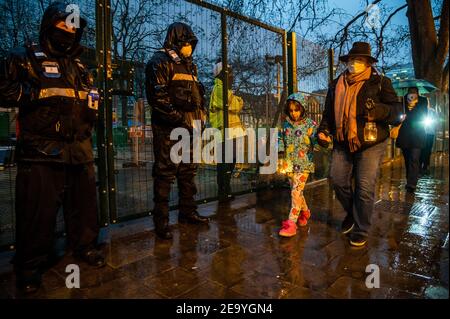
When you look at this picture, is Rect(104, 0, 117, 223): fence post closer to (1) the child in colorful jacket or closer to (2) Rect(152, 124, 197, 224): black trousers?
(2) Rect(152, 124, 197, 224): black trousers

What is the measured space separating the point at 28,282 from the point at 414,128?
6.62 m

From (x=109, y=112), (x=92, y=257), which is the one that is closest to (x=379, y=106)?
(x=109, y=112)

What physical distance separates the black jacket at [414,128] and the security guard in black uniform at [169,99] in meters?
4.60

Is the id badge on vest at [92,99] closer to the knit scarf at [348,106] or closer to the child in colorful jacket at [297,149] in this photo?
the child in colorful jacket at [297,149]

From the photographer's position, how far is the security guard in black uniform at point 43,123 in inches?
97.1

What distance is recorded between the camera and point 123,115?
3924mm

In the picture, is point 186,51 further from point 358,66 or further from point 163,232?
point 163,232

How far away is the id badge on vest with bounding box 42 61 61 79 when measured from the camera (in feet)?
8.28

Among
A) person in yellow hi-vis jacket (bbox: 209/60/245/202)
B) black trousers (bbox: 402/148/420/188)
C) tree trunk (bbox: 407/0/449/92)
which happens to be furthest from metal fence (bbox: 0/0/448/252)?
tree trunk (bbox: 407/0/449/92)

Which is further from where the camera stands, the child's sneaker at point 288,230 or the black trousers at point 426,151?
the black trousers at point 426,151

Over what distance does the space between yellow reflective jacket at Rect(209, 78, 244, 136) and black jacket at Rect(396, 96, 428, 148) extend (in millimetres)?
3433

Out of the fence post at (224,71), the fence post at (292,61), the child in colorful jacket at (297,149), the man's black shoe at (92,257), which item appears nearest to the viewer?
the man's black shoe at (92,257)

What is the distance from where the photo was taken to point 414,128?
628 cm

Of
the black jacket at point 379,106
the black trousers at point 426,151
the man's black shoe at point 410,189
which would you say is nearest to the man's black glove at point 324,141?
the black jacket at point 379,106
